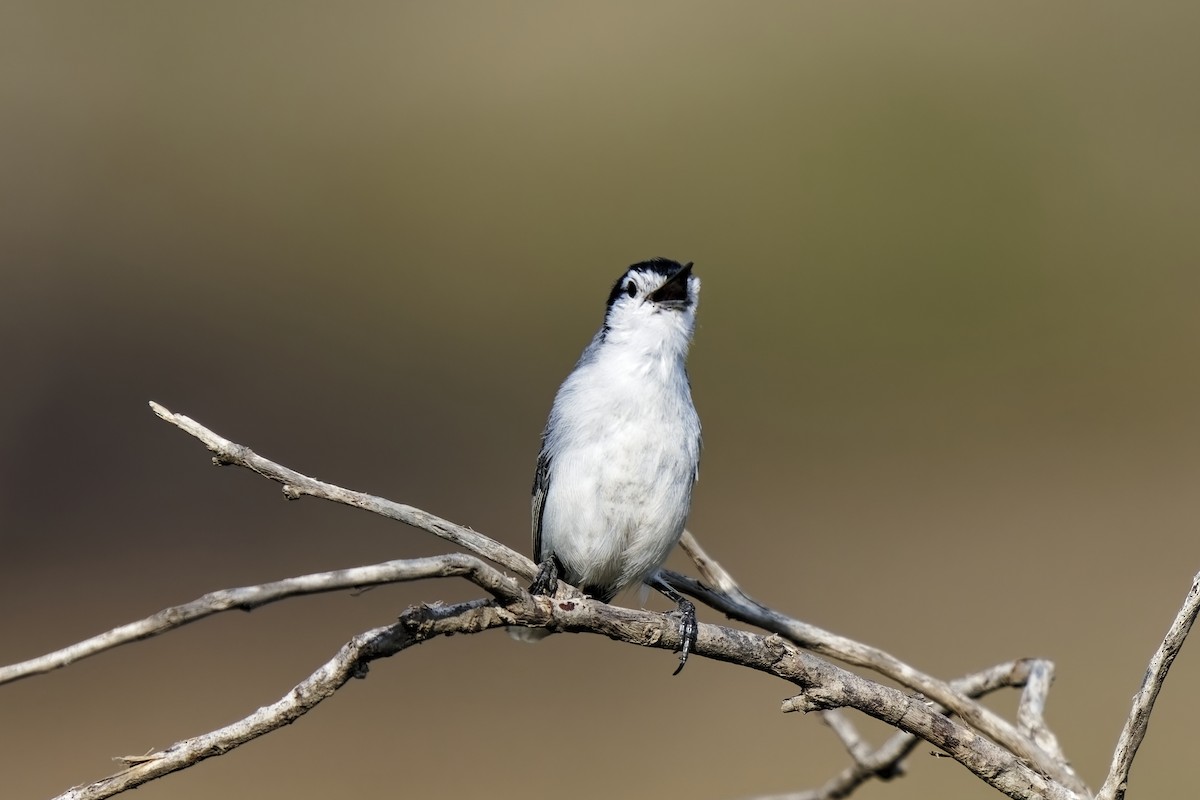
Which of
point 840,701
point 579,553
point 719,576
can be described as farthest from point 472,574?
point 579,553

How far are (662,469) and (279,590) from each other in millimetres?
1537

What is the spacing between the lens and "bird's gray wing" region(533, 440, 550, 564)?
3.06 m

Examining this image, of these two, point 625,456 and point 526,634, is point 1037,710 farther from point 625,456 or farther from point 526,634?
point 526,634

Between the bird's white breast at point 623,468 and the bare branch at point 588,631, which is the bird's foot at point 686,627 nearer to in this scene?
the bare branch at point 588,631

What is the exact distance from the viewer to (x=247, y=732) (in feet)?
5.27

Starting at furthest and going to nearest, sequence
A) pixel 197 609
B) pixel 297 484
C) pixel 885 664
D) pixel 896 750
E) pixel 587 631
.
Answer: pixel 896 750 → pixel 885 664 → pixel 587 631 → pixel 297 484 → pixel 197 609

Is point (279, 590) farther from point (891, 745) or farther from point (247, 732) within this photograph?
point (891, 745)

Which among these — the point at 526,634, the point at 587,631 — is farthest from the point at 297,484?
the point at 526,634

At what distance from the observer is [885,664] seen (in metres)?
2.30

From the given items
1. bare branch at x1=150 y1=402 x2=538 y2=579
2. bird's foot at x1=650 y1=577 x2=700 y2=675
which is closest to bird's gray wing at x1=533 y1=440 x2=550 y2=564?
bird's foot at x1=650 y1=577 x2=700 y2=675

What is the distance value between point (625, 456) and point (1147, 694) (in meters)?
1.35

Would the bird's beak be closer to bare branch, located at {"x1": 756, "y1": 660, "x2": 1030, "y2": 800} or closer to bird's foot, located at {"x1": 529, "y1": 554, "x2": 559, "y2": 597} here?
bird's foot, located at {"x1": 529, "y1": 554, "x2": 559, "y2": 597}

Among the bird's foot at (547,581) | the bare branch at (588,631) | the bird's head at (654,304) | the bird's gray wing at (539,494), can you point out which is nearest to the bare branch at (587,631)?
the bare branch at (588,631)

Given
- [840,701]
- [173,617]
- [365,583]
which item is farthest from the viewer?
[840,701]
